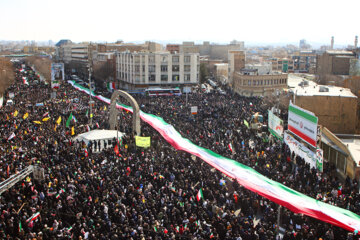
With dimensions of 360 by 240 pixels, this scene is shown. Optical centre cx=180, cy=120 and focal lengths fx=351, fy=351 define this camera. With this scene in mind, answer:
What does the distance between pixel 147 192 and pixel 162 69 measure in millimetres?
49416

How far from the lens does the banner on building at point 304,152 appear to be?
17.7 metres

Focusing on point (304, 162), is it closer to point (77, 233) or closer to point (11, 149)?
point (77, 233)

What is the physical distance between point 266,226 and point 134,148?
12160 millimetres

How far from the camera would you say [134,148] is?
23.3 metres

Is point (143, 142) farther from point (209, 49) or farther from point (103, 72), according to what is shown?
point (209, 49)

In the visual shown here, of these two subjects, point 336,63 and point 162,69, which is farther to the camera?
point 336,63

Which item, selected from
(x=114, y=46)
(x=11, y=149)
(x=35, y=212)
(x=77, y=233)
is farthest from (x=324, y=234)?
(x=114, y=46)

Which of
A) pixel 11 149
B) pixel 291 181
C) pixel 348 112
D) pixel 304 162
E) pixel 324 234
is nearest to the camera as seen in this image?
pixel 324 234

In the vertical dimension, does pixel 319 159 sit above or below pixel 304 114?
below

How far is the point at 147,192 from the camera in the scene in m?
15.6

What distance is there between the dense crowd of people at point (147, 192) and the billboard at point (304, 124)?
4.65 feet

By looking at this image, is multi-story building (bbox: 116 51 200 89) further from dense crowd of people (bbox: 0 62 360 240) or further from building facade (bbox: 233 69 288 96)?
dense crowd of people (bbox: 0 62 360 240)

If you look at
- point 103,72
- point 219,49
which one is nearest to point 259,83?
point 103,72

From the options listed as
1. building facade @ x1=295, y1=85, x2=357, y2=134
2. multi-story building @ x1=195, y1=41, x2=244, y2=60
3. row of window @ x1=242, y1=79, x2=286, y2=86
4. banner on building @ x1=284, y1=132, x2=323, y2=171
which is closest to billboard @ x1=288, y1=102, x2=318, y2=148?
Result: banner on building @ x1=284, y1=132, x2=323, y2=171
